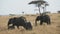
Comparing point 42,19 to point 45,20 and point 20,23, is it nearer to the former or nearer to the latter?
point 45,20

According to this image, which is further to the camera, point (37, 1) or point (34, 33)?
point (37, 1)

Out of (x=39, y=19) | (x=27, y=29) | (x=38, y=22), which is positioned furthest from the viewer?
(x=38, y=22)

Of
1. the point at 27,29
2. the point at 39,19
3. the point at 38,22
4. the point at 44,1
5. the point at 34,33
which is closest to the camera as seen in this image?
the point at 34,33

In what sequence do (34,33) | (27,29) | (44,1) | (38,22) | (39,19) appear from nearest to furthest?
→ 1. (34,33)
2. (27,29)
3. (39,19)
4. (38,22)
5. (44,1)

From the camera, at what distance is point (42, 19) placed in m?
15.7

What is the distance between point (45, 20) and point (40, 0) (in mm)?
20585

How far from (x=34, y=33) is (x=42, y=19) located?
12.4ft

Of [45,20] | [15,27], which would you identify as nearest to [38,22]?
[45,20]

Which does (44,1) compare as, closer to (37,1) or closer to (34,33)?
(37,1)

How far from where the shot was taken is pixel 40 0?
36125 mm

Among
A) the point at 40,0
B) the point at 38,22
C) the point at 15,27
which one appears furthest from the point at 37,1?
the point at 15,27

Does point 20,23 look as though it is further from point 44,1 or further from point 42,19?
point 44,1

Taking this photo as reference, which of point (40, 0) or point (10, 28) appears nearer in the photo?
point (10, 28)

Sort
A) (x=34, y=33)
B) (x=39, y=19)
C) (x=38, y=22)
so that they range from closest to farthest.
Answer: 1. (x=34, y=33)
2. (x=39, y=19)
3. (x=38, y=22)
